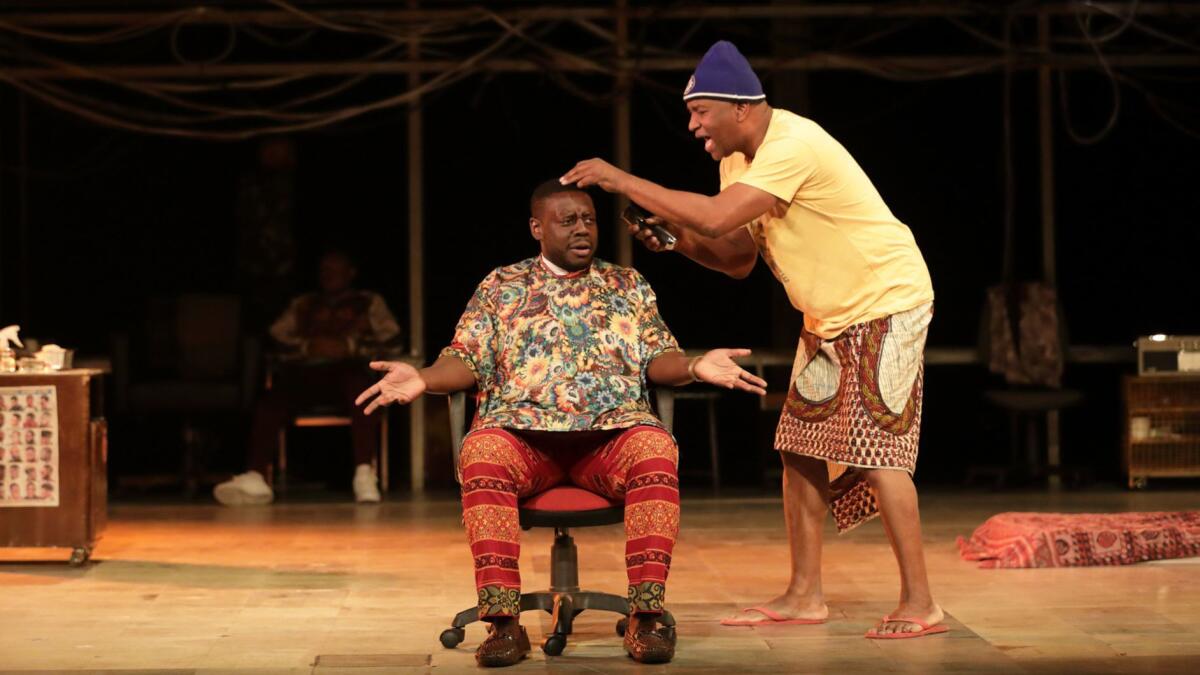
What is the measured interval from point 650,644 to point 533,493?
1.69 feet

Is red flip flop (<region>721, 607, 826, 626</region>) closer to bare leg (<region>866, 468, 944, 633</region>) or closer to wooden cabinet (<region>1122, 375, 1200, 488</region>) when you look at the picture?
bare leg (<region>866, 468, 944, 633</region>)

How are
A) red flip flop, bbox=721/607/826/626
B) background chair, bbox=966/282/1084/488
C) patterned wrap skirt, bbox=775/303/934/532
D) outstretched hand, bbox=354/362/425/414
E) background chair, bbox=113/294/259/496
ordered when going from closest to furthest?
outstretched hand, bbox=354/362/425/414
patterned wrap skirt, bbox=775/303/934/532
red flip flop, bbox=721/607/826/626
background chair, bbox=113/294/259/496
background chair, bbox=966/282/1084/488

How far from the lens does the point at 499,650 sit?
14.0 ft

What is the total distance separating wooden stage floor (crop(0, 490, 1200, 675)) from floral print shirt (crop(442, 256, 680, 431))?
0.63 meters

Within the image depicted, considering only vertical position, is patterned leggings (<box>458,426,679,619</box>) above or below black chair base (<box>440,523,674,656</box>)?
above

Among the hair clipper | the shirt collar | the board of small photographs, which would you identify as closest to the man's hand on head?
the hair clipper

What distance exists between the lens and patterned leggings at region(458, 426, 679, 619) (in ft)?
14.2

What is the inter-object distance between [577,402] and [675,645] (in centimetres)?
68

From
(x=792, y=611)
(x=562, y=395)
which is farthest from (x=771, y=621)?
(x=562, y=395)

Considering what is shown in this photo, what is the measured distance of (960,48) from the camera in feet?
33.1

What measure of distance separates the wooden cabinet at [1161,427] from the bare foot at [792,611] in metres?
4.05

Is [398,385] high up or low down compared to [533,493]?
up

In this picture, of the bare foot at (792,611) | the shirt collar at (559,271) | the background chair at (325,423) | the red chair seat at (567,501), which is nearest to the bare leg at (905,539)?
the bare foot at (792,611)

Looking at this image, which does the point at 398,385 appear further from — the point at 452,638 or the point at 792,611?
the point at 792,611
